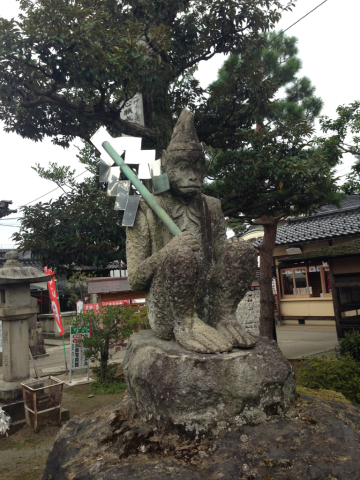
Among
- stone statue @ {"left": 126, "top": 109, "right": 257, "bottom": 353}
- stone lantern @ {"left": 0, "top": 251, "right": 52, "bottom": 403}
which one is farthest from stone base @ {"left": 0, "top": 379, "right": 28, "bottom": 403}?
stone statue @ {"left": 126, "top": 109, "right": 257, "bottom": 353}

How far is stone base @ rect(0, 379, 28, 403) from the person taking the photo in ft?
20.5

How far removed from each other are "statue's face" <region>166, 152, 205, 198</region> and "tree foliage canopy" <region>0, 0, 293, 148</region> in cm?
240

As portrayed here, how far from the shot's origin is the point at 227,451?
2.31m

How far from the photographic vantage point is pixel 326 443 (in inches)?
91.4

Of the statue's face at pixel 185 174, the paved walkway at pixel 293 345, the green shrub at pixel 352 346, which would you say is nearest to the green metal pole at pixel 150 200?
the statue's face at pixel 185 174

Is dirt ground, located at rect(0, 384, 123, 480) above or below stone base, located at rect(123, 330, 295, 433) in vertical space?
below

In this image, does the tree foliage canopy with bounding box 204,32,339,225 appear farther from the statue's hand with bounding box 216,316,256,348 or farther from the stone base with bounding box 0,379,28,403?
the stone base with bounding box 0,379,28,403

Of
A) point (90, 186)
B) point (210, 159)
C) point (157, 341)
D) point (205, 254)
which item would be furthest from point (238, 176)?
point (157, 341)

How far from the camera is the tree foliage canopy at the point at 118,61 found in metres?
4.96

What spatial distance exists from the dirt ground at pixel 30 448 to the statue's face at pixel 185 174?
316 cm

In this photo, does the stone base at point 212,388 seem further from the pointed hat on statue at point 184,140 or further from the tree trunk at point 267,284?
the tree trunk at point 267,284

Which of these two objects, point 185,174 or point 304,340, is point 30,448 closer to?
point 185,174

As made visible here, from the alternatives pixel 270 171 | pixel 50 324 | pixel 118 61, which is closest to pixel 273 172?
pixel 270 171

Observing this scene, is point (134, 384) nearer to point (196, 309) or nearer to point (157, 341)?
point (157, 341)
